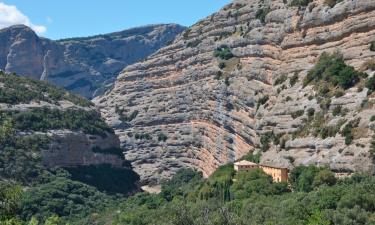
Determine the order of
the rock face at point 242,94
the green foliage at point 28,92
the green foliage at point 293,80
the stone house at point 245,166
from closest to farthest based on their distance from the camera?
the rock face at point 242,94, the stone house at point 245,166, the green foliage at point 293,80, the green foliage at point 28,92

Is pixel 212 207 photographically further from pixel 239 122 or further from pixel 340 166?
pixel 239 122

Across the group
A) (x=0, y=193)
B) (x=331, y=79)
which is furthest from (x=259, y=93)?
(x=0, y=193)

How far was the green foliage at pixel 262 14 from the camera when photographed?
10962cm

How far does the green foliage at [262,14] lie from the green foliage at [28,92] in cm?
4697

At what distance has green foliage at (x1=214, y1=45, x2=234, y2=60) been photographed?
11955cm

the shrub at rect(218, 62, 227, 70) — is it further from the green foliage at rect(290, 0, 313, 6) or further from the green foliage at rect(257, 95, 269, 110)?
the green foliage at rect(290, 0, 313, 6)

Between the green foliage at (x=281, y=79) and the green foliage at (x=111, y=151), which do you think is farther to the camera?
the green foliage at (x=111, y=151)

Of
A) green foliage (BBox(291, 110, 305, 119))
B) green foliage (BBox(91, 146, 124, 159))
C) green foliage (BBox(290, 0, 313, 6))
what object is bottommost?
green foliage (BBox(91, 146, 124, 159))

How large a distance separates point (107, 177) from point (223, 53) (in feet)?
114

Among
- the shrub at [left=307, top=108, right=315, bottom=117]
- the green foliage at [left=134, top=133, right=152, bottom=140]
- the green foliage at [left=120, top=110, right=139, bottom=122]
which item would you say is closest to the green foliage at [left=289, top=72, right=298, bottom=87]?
the shrub at [left=307, top=108, right=315, bottom=117]

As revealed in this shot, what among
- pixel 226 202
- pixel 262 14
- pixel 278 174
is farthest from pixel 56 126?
pixel 278 174

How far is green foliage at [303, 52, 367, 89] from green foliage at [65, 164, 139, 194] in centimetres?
5076

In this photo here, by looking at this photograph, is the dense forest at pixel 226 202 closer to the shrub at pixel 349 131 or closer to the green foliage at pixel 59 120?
the shrub at pixel 349 131

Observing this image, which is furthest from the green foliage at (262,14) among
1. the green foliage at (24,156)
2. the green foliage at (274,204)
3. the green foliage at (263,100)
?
the green foliage at (24,156)
